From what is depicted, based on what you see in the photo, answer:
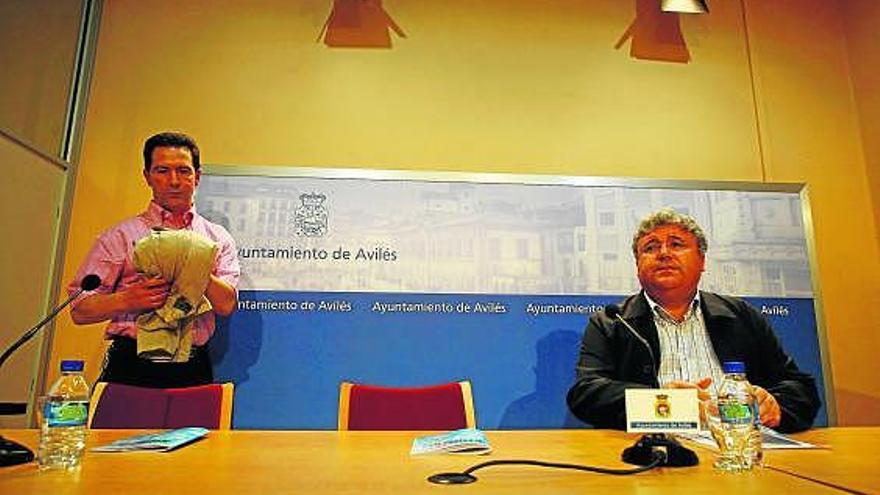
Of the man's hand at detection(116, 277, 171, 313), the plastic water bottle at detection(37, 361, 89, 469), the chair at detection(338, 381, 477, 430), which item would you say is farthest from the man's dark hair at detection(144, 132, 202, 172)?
the plastic water bottle at detection(37, 361, 89, 469)

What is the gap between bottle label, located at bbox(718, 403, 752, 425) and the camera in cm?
105

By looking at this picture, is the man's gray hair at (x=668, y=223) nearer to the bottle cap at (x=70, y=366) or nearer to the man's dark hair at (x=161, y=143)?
the man's dark hair at (x=161, y=143)

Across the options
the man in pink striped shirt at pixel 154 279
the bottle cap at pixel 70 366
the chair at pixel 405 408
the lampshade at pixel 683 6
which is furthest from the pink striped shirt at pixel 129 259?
the lampshade at pixel 683 6

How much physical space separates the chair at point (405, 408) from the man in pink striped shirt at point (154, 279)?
0.72 meters

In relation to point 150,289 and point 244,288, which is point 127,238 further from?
point 244,288

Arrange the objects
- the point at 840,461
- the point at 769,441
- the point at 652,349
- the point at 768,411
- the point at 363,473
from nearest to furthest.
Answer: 1. the point at 363,473
2. the point at 840,461
3. the point at 769,441
4. the point at 768,411
5. the point at 652,349

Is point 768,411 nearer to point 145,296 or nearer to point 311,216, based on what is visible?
point 311,216

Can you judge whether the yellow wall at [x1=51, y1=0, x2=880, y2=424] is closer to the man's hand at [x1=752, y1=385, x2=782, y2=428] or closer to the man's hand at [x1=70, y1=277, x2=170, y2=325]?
the man's hand at [x1=70, y1=277, x2=170, y2=325]

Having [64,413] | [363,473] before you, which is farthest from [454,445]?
[64,413]

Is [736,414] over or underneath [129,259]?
underneath

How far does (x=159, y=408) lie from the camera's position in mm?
1739

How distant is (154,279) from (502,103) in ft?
5.69

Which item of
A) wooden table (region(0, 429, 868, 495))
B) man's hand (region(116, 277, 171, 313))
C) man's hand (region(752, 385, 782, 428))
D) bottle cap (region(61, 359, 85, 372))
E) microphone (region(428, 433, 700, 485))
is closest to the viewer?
wooden table (region(0, 429, 868, 495))

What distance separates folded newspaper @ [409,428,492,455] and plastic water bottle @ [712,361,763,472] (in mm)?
416
